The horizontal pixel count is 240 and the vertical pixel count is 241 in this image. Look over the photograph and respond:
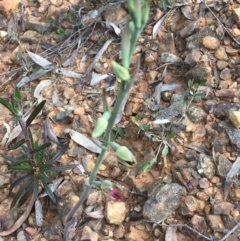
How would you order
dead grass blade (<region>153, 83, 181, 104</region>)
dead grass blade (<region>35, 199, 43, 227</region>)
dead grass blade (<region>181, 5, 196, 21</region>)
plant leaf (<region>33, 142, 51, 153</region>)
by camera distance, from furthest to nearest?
dead grass blade (<region>181, 5, 196, 21</region>), dead grass blade (<region>153, 83, 181, 104</region>), dead grass blade (<region>35, 199, 43, 227</region>), plant leaf (<region>33, 142, 51, 153</region>)

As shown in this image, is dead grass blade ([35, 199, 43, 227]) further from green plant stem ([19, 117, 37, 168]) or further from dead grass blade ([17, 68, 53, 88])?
dead grass blade ([17, 68, 53, 88])

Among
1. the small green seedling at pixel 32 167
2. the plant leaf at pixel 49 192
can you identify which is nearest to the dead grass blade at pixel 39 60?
the small green seedling at pixel 32 167

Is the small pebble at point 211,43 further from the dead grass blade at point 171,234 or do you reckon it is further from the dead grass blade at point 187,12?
the dead grass blade at point 171,234

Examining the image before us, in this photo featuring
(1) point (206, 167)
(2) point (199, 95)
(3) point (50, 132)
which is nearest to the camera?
(1) point (206, 167)

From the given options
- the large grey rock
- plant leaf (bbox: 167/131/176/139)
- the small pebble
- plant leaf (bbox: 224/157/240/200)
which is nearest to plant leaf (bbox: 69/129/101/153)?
plant leaf (bbox: 167/131/176/139)

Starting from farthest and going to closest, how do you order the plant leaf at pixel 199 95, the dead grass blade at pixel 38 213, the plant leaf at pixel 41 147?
the plant leaf at pixel 199 95 < the dead grass blade at pixel 38 213 < the plant leaf at pixel 41 147

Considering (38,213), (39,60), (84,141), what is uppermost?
(39,60)

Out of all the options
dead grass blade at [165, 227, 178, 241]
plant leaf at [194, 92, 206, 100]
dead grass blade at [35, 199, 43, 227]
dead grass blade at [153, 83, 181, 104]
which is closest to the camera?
dead grass blade at [165, 227, 178, 241]

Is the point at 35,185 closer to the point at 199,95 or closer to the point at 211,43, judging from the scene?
the point at 199,95

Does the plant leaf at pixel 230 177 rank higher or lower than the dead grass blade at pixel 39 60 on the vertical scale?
lower

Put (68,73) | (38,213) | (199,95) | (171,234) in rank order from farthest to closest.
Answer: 1. (68,73)
2. (199,95)
3. (38,213)
4. (171,234)

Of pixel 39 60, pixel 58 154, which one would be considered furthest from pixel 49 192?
pixel 39 60
